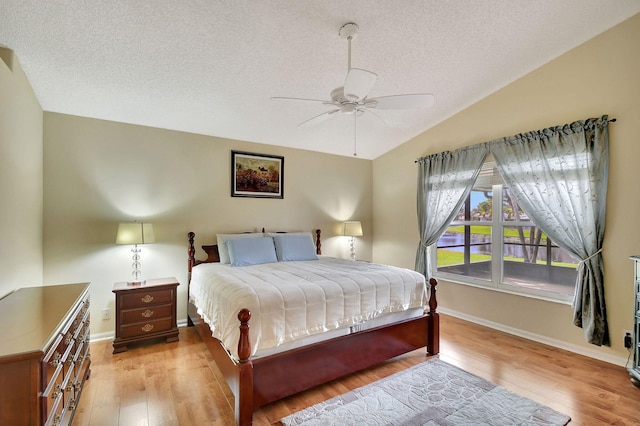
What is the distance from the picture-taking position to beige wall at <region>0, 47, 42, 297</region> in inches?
83.0

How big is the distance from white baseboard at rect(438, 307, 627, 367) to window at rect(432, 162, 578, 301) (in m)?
0.45

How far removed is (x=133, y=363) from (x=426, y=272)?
149 inches

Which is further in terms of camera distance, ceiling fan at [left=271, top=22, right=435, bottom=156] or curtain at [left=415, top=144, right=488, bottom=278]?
curtain at [left=415, top=144, right=488, bottom=278]

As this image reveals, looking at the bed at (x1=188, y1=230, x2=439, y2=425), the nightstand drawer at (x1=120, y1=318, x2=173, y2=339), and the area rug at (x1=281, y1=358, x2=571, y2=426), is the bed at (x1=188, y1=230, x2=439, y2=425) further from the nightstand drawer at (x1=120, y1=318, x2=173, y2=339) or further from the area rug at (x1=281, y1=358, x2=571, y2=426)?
the nightstand drawer at (x1=120, y1=318, x2=173, y2=339)

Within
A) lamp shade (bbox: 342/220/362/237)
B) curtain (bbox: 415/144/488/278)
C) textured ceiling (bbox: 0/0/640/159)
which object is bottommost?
lamp shade (bbox: 342/220/362/237)

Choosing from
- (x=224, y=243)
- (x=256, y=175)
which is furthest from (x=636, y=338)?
(x=256, y=175)

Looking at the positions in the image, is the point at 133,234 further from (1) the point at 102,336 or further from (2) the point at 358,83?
(2) the point at 358,83

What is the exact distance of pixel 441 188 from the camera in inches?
168

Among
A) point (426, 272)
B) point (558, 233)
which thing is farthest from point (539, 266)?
point (426, 272)

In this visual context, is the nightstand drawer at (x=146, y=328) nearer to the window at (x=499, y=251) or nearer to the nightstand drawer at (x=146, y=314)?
the nightstand drawer at (x=146, y=314)

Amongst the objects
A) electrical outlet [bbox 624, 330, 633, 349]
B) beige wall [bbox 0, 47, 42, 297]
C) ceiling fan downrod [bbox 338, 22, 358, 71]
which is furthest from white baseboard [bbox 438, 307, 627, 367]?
beige wall [bbox 0, 47, 42, 297]

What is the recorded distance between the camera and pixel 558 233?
3084 mm

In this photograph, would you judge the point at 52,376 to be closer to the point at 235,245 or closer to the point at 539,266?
the point at 235,245

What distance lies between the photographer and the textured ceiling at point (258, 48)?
213cm
